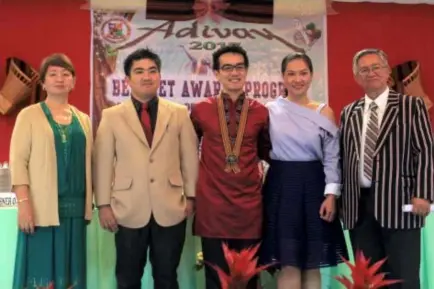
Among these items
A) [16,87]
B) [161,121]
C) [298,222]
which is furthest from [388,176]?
[16,87]

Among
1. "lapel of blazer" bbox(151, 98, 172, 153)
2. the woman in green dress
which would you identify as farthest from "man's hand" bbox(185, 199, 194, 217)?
the woman in green dress

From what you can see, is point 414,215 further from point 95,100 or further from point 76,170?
point 95,100

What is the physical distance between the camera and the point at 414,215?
7.59 ft

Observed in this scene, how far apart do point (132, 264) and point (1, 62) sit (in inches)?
103

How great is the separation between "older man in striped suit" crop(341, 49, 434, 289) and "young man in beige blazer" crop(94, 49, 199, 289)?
2.25 feet

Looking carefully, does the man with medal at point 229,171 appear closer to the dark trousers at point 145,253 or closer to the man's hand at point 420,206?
the dark trousers at point 145,253

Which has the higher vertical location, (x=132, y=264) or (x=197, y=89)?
(x=197, y=89)

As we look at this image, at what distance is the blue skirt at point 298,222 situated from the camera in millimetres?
2414

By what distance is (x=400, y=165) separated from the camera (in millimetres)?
2332

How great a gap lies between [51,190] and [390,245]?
1.38 meters

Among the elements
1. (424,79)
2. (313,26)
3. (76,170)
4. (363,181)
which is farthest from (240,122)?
(424,79)

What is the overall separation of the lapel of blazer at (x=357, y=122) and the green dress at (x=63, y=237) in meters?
1.13

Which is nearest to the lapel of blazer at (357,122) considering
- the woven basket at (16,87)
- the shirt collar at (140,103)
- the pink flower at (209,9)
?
the shirt collar at (140,103)

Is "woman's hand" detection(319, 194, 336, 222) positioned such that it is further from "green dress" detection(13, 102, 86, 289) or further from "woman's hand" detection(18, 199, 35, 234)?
"woman's hand" detection(18, 199, 35, 234)
